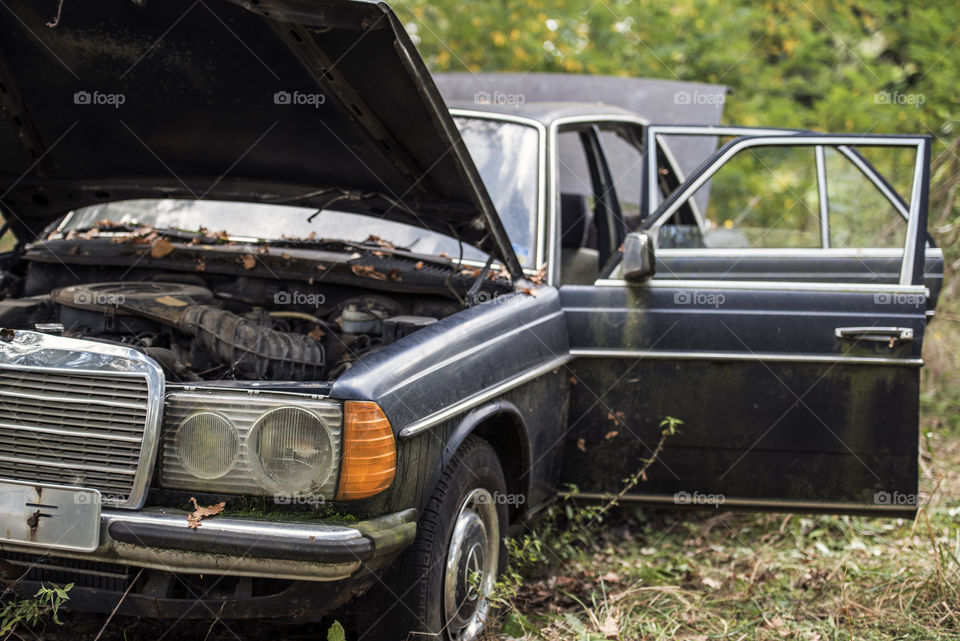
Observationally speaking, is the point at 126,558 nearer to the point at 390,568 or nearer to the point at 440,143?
the point at 390,568

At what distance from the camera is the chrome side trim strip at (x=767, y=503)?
388cm

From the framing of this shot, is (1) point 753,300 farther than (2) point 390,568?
Yes

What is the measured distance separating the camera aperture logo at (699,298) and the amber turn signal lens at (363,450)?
1.63 metres

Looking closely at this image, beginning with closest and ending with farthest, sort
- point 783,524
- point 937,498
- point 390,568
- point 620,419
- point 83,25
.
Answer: point 390,568 → point 83,25 → point 620,419 → point 783,524 → point 937,498

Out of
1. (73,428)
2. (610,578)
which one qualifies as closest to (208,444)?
(73,428)

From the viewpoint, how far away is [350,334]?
141 inches

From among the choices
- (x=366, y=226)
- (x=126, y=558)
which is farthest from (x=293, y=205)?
(x=126, y=558)

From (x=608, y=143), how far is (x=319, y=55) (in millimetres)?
4199

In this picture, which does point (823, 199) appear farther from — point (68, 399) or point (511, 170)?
point (68, 399)

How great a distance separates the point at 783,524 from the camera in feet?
15.3

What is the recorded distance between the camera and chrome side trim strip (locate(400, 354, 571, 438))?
275 cm

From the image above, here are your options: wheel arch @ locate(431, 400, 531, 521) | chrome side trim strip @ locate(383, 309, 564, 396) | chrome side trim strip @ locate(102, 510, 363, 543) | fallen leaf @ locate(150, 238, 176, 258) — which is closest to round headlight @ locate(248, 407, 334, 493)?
chrome side trim strip @ locate(102, 510, 363, 543)

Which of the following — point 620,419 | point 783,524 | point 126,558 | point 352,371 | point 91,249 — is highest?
point 91,249

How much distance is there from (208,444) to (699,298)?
81.7 inches
